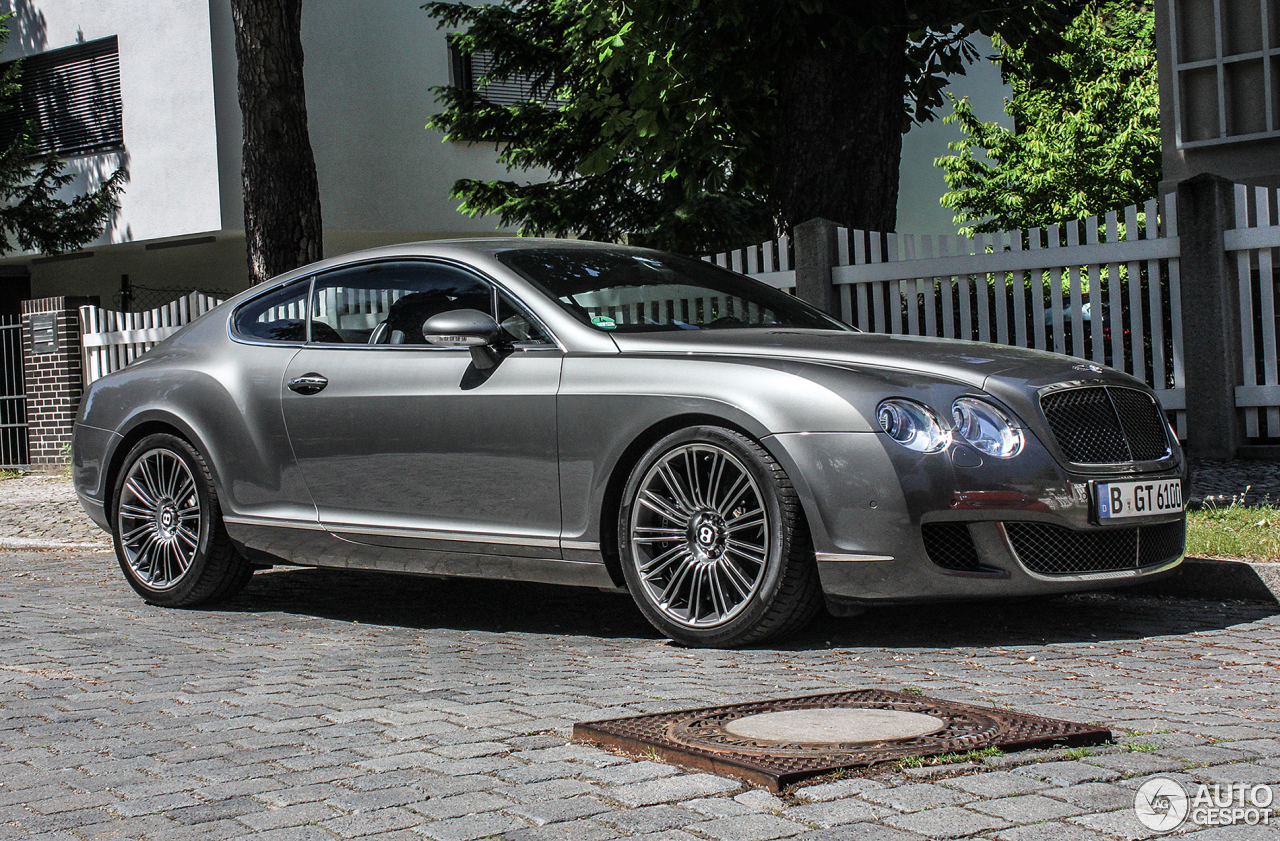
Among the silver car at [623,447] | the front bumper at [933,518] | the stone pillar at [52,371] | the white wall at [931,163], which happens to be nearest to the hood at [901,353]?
the silver car at [623,447]

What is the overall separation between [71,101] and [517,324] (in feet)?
57.2

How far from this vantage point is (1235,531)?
21.4 feet

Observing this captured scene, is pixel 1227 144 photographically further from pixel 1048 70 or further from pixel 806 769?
pixel 806 769

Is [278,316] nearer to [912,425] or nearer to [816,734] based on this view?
[912,425]

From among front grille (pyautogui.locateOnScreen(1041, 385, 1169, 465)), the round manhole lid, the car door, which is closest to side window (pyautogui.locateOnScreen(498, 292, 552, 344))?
the car door

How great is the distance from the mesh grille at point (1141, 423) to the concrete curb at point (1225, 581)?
0.71 metres

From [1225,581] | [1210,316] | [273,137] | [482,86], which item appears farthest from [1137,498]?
[482,86]

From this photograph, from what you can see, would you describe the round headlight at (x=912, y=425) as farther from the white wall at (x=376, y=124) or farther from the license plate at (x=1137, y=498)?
the white wall at (x=376, y=124)

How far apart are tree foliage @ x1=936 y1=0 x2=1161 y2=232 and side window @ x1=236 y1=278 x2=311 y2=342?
783 inches

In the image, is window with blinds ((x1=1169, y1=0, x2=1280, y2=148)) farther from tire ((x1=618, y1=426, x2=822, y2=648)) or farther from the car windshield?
tire ((x1=618, y1=426, x2=822, y2=648))

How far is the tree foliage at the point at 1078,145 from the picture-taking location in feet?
81.5

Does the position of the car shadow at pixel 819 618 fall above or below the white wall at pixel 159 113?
below

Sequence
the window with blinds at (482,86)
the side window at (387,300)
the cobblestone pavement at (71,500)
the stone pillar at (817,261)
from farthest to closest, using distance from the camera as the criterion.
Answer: the window with blinds at (482,86) < the stone pillar at (817,261) < the cobblestone pavement at (71,500) < the side window at (387,300)

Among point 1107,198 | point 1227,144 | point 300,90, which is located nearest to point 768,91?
point 300,90
